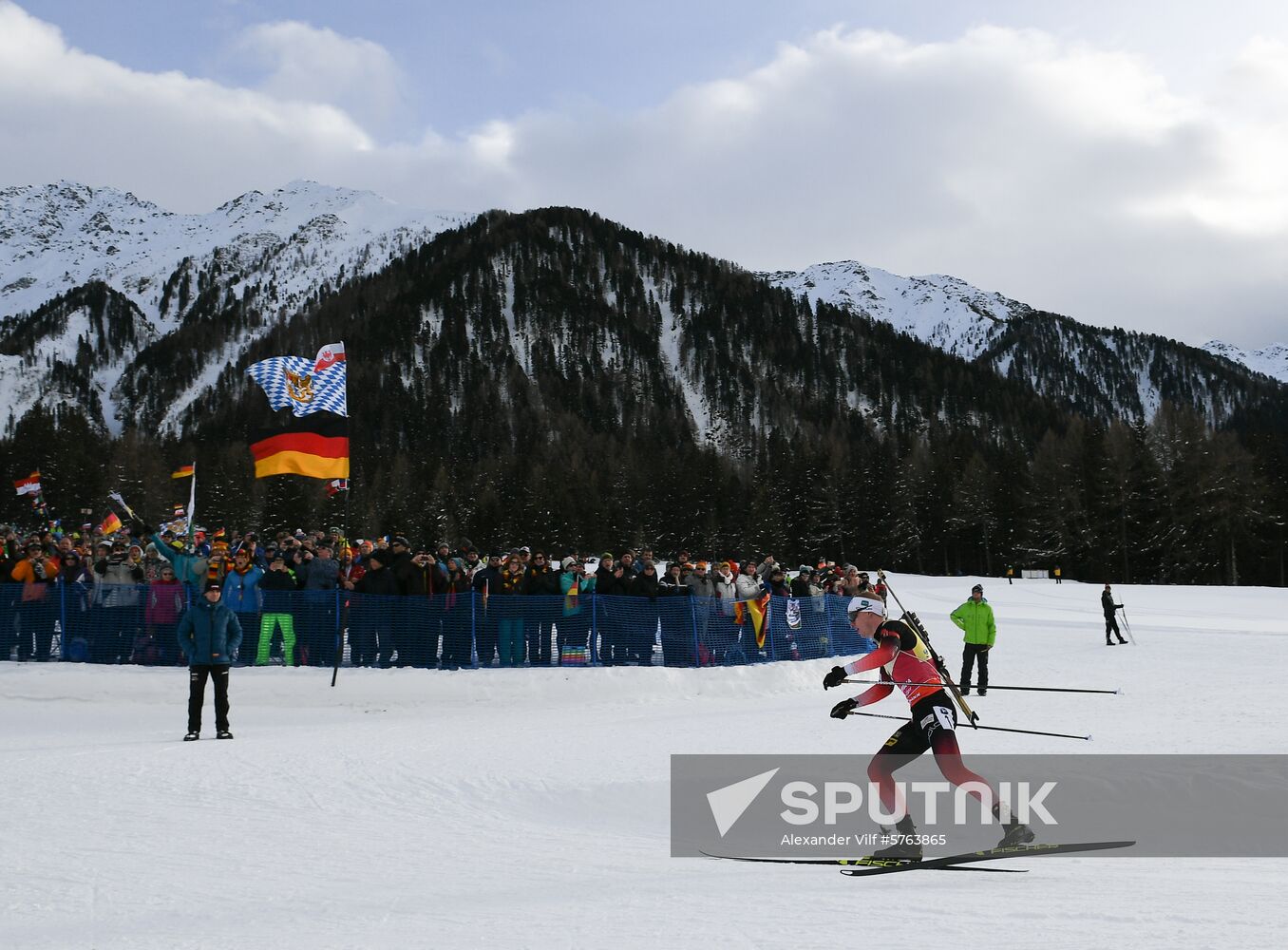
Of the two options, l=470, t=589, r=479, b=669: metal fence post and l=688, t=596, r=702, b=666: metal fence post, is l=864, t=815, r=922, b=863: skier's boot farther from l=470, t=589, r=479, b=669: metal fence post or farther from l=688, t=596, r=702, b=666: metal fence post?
l=688, t=596, r=702, b=666: metal fence post

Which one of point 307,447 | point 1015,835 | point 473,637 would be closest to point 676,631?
point 473,637

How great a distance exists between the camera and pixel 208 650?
1062 centimetres

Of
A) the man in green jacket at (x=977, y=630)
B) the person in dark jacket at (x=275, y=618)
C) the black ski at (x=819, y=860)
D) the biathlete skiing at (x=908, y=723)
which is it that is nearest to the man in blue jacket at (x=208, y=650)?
the person in dark jacket at (x=275, y=618)

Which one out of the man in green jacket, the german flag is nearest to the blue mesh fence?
the german flag

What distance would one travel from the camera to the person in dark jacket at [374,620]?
1420 cm

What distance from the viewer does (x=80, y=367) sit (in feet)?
598

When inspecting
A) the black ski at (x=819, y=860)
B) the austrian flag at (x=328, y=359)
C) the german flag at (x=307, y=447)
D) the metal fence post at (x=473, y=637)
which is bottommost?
the black ski at (x=819, y=860)

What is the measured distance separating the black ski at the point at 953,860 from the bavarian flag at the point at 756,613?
9.47 m

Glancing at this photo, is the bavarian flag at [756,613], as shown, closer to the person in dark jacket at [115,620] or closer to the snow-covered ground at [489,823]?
the snow-covered ground at [489,823]

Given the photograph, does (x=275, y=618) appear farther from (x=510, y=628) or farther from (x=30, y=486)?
(x=30, y=486)

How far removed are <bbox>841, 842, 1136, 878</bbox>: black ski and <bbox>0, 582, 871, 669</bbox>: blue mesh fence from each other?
28.9 feet

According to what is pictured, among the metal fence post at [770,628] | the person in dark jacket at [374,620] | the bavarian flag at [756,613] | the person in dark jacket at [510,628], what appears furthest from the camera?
the metal fence post at [770,628]

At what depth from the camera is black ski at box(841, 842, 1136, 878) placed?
234 inches

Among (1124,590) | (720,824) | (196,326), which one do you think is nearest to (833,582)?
(720,824)
